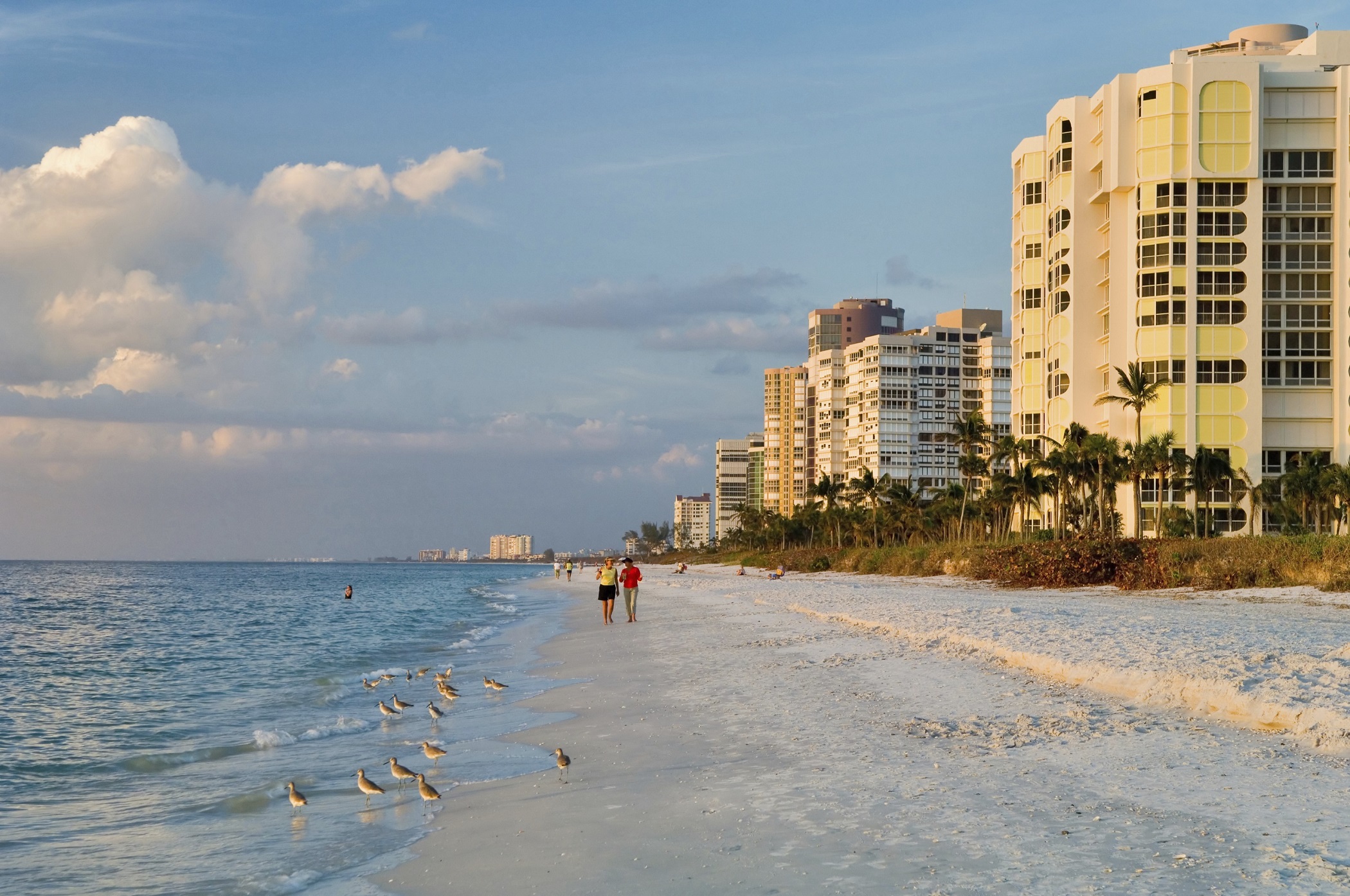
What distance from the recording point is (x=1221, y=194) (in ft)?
250

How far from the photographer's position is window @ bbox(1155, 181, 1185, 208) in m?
76.6

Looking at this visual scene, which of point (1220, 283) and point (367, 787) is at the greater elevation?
point (1220, 283)

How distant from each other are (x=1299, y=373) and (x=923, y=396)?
323 ft

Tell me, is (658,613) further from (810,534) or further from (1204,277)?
(810,534)

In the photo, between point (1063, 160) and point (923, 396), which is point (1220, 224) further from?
point (923, 396)

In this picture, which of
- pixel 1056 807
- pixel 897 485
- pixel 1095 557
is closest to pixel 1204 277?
pixel 1095 557

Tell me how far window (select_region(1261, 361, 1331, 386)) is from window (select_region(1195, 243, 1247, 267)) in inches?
286

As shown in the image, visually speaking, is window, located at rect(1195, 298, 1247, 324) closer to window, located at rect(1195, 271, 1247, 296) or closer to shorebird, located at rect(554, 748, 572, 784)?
window, located at rect(1195, 271, 1247, 296)

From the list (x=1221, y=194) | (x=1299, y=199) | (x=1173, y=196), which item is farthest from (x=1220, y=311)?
(x=1299, y=199)

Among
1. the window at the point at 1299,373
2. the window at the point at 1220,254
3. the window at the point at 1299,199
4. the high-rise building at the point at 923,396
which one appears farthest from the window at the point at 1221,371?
the high-rise building at the point at 923,396

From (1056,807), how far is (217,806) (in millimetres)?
8203

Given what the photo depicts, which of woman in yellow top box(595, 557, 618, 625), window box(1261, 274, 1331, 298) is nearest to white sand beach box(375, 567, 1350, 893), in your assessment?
woman in yellow top box(595, 557, 618, 625)

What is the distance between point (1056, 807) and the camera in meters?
8.48

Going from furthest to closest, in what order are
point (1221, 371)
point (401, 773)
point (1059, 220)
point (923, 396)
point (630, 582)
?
point (923, 396)
point (1059, 220)
point (1221, 371)
point (630, 582)
point (401, 773)
